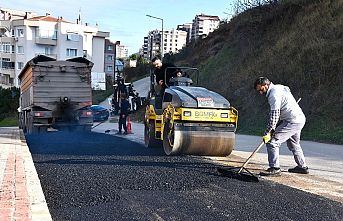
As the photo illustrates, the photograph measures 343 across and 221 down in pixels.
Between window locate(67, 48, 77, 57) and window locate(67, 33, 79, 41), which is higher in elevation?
window locate(67, 33, 79, 41)

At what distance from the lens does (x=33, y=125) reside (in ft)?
51.6

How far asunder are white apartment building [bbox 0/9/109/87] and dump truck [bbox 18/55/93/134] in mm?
48016

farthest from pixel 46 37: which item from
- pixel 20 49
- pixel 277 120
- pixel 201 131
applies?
pixel 277 120

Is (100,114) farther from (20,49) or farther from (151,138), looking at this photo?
(20,49)

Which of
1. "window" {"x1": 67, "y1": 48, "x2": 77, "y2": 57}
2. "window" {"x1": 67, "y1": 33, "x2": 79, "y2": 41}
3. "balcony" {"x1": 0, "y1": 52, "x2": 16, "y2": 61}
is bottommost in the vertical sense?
"balcony" {"x1": 0, "y1": 52, "x2": 16, "y2": 61}

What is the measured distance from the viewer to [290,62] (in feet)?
67.8

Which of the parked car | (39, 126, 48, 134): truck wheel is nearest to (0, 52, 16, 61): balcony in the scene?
the parked car

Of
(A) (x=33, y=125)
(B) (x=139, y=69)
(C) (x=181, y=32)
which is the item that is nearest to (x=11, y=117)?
(B) (x=139, y=69)

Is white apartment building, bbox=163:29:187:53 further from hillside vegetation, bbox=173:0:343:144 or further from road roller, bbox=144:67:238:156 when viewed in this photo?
road roller, bbox=144:67:238:156

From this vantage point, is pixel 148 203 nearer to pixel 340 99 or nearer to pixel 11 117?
pixel 340 99

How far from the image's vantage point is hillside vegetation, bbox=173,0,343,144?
1727 centimetres

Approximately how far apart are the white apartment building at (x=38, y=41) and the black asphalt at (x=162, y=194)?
188 ft

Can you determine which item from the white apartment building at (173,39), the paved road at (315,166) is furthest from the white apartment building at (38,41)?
the paved road at (315,166)

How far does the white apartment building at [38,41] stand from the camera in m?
63.4
